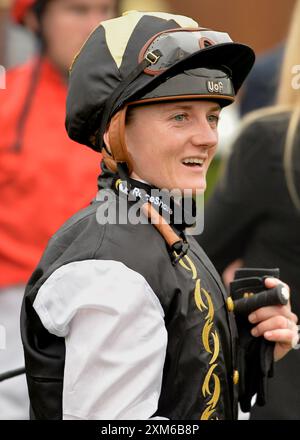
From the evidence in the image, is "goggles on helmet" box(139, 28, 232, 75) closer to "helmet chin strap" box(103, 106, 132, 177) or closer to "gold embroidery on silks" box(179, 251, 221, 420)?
"helmet chin strap" box(103, 106, 132, 177)

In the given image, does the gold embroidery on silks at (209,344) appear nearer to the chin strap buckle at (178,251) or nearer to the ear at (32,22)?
the chin strap buckle at (178,251)

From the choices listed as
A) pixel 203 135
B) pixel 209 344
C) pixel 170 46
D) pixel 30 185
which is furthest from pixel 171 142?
pixel 30 185

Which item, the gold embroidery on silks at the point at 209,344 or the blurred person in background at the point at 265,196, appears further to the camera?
the blurred person in background at the point at 265,196

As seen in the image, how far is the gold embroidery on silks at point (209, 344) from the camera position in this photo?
2.54m

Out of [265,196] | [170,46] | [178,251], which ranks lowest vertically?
[265,196]

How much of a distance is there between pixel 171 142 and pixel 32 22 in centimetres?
265

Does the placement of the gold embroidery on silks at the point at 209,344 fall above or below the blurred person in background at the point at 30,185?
above

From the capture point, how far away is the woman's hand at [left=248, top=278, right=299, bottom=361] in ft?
9.09

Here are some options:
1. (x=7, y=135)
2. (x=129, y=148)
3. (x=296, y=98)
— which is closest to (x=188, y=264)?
(x=129, y=148)

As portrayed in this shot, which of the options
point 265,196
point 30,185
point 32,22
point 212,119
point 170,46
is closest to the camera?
point 170,46

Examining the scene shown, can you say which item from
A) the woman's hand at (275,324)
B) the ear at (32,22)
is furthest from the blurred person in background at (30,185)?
the woman's hand at (275,324)

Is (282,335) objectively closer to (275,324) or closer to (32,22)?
(275,324)

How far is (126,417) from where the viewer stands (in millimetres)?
2346

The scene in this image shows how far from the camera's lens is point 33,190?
4652 mm
